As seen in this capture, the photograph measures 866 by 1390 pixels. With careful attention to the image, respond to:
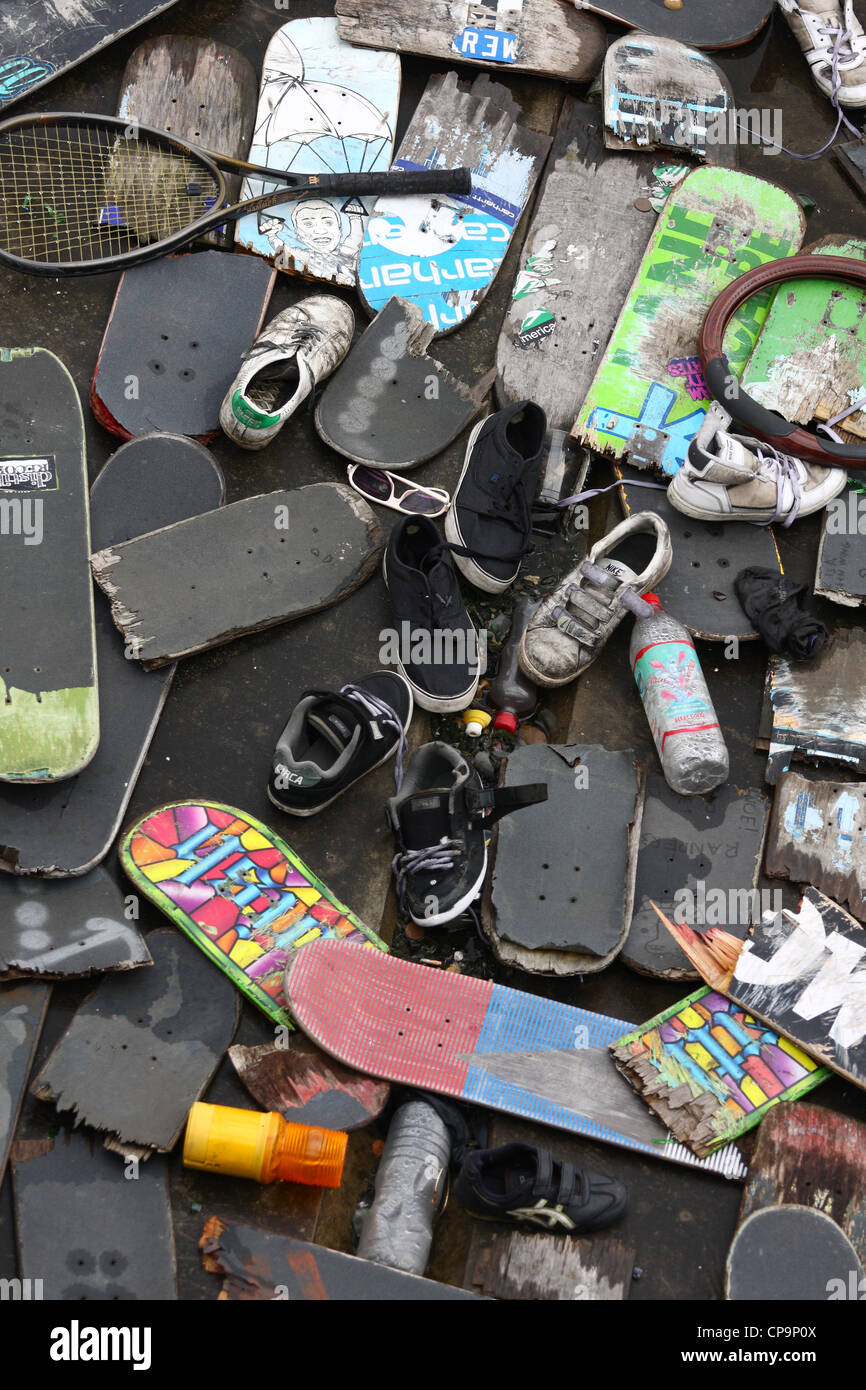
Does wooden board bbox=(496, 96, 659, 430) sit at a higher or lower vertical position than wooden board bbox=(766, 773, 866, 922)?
higher

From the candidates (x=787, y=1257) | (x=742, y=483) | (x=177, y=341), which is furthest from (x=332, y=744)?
(x=787, y=1257)

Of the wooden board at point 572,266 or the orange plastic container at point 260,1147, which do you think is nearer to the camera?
the orange plastic container at point 260,1147

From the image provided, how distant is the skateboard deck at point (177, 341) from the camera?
201 inches

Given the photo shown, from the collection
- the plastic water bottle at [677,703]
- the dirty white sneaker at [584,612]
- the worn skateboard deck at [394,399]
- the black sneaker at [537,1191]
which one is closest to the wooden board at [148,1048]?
the black sneaker at [537,1191]

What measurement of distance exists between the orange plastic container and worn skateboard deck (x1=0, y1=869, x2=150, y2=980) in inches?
22.7

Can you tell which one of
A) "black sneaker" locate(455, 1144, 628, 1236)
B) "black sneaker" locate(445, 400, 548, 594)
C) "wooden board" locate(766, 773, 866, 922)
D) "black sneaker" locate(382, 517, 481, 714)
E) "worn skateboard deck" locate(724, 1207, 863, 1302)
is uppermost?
"black sneaker" locate(445, 400, 548, 594)

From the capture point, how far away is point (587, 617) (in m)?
4.92

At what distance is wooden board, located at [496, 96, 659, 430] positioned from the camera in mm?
5480

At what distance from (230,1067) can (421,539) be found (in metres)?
2.05

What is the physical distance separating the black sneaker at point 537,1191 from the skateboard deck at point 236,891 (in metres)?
0.81

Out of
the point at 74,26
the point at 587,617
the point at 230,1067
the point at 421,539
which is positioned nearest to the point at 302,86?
the point at 74,26

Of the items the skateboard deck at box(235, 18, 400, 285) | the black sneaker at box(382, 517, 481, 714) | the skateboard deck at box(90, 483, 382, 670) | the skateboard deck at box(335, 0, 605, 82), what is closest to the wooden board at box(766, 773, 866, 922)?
the black sneaker at box(382, 517, 481, 714)

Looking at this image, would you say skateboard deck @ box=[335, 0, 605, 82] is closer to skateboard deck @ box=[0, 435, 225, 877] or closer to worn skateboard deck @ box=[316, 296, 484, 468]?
worn skateboard deck @ box=[316, 296, 484, 468]

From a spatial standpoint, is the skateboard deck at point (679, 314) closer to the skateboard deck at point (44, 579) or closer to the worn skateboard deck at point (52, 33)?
the skateboard deck at point (44, 579)
